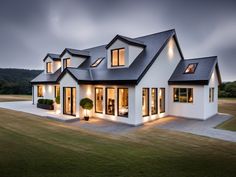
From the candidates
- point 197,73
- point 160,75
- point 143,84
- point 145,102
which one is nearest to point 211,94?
point 197,73

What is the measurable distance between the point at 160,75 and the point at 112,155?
334 inches

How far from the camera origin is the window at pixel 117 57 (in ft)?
41.4

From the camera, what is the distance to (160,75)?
12625 mm

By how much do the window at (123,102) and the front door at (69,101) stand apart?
382 centimetres

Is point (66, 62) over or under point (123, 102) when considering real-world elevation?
over

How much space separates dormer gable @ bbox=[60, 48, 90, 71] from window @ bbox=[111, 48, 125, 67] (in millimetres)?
4963

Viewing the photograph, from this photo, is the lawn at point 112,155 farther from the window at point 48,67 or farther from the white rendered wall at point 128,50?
the window at point 48,67

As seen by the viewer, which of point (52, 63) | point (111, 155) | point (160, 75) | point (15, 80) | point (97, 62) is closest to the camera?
point (111, 155)

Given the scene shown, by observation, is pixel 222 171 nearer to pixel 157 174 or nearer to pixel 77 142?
pixel 157 174

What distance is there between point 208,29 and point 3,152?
25597 mm

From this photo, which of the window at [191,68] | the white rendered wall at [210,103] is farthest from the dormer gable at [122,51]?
the white rendered wall at [210,103]

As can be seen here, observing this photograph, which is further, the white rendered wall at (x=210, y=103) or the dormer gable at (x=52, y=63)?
the dormer gable at (x=52, y=63)

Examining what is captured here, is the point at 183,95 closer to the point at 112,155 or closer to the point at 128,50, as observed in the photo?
the point at 128,50

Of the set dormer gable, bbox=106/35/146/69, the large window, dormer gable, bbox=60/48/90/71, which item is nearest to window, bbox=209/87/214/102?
the large window
